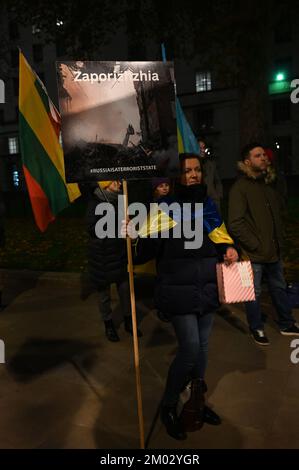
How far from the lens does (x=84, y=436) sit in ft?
10.9

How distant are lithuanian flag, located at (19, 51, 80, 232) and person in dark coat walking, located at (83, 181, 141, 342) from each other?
34 cm

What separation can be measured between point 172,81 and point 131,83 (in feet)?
0.93

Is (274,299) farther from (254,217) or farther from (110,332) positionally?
(110,332)

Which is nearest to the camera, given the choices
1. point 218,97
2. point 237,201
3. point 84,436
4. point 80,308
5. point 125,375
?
point 84,436

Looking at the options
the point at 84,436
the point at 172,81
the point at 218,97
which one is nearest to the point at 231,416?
the point at 84,436

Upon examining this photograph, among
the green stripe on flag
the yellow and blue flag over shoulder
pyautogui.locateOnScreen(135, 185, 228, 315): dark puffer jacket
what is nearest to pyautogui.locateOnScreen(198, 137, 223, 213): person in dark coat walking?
the green stripe on flag

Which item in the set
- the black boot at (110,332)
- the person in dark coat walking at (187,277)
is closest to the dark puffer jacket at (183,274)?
the person in dark coat walking at (187,277)

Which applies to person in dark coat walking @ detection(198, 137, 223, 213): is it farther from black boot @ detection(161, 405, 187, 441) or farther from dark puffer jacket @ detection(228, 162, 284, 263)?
black boot @ detection(161, 405, 187, 441)

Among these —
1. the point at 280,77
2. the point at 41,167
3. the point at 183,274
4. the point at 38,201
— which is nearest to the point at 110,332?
the point at 38,201

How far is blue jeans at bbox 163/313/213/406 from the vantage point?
3.16 meters

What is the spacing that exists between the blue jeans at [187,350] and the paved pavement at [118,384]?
358 millimetres

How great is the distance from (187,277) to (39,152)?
2.31 m

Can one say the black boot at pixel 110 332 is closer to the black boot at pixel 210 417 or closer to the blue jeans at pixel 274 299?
the blue jeans at pixel 274 299

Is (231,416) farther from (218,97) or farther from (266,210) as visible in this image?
(218,97)
